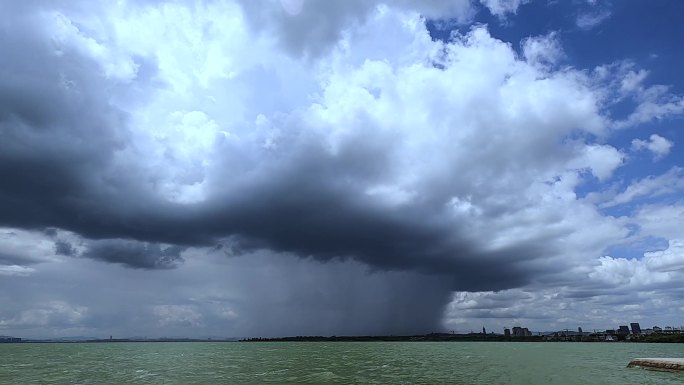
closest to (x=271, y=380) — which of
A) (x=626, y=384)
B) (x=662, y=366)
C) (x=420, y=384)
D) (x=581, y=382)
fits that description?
(x=420, y=384)

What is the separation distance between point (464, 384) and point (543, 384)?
11.8m

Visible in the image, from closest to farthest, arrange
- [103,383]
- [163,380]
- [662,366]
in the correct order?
[103,383] < [163,380] < [662,366]

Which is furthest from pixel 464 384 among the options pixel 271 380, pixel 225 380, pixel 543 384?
pixel 225 380

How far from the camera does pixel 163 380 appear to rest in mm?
72562

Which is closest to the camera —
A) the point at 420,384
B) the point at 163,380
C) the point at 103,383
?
the point at 420,384

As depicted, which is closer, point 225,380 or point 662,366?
point 225,380

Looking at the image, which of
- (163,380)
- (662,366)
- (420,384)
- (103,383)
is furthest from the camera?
(662,366)

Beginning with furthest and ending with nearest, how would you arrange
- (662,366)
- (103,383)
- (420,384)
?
(662,366), (103,383), (420,384)

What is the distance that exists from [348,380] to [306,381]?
6395 millimetres

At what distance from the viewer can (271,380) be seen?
69875mm

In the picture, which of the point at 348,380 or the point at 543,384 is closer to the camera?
the point at 543,384

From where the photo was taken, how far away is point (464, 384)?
63125 millimetres

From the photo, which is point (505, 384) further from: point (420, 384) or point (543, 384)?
point (420, 384)

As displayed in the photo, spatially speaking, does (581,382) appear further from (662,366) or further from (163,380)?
(163,380)
